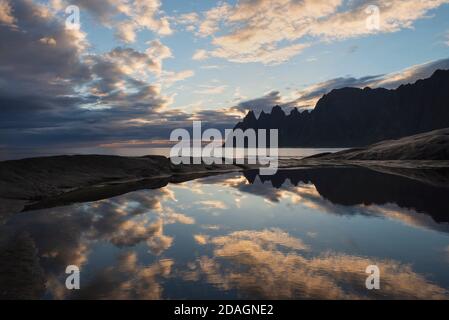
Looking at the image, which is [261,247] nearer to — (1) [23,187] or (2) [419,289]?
(2) [419,289]

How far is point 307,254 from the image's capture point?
40.2ft

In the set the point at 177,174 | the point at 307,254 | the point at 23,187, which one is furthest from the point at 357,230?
the point at 177,174

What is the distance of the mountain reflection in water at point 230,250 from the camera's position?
9109 mm

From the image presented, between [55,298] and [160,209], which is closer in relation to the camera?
[55,298]

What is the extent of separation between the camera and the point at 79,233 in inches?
612

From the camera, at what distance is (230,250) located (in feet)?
42.2

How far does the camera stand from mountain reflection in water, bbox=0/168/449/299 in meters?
9.11

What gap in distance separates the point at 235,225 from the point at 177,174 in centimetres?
3713
